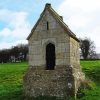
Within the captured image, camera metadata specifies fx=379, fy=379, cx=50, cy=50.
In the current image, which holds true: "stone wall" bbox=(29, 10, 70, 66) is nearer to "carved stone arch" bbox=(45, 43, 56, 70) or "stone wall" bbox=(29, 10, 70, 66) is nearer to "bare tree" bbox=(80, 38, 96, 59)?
"carved stone arch" bbox=(45, 43, 56, 70)

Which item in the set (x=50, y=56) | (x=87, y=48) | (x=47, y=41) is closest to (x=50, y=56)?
(x=50, y=56)

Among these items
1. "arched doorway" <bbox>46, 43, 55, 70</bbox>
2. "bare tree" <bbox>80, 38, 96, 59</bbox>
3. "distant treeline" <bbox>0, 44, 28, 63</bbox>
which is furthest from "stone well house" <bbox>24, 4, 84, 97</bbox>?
"distant treeline" <bbox>0, 44, 28, 63</bbox>

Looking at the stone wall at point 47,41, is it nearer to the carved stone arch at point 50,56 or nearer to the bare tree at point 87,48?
the carved stone arch at point 50,56

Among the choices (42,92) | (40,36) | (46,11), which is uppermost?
(46,11)

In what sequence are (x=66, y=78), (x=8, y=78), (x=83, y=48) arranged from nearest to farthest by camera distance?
(x=66, y=78) < (x=8, y=78) < (x=83, y=48)

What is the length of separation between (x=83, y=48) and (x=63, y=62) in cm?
6733

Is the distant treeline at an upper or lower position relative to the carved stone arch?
upper

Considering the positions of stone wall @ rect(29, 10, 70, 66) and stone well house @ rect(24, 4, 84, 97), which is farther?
stone wall @ rect(29, 10, 70, 66)

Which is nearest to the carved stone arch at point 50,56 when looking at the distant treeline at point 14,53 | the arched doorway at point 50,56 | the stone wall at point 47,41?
the arched doorway at point 50,56

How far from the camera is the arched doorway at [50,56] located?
27.4m

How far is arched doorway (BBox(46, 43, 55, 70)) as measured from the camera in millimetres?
27355

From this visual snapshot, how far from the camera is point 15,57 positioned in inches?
4200

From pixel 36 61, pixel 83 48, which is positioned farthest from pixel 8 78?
pixel 83 48

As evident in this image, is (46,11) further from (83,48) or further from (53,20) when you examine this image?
(83,48)
